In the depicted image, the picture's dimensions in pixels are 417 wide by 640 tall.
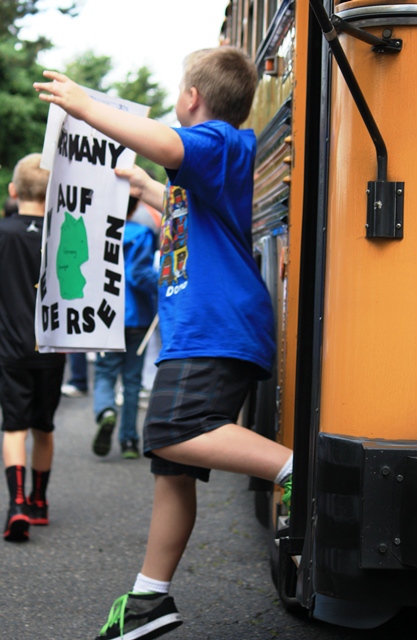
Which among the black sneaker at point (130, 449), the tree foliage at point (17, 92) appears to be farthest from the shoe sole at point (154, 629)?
the tree foliage at point (17, 92)

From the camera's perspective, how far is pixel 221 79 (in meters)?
3.48

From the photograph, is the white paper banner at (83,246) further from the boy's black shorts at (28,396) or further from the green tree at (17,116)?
the green tree at (17,116)

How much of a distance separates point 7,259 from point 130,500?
1.60 metres

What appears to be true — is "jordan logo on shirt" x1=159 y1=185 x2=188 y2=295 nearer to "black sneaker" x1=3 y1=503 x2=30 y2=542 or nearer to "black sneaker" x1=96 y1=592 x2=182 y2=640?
"black sneaker" x1=96 y1=592 x2=182 y2=640

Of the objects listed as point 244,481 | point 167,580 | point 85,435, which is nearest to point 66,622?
point 167,580

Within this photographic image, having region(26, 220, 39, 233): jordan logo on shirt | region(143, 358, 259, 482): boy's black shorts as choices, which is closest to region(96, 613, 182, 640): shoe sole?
region(143, 358, 259, 482): boy's black shorts

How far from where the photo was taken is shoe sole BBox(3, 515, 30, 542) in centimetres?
478

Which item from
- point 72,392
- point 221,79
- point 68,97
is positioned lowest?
point 72,392

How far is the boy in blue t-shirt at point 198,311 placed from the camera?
3186mm

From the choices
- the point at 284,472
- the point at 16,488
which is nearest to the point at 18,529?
the point at 16,488

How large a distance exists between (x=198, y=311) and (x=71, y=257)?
794 mm

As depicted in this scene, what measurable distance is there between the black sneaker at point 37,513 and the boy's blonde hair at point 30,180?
150 cm

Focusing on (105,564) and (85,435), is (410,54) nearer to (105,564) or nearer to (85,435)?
(105,564)

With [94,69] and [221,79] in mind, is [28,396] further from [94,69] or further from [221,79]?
[94,69]
